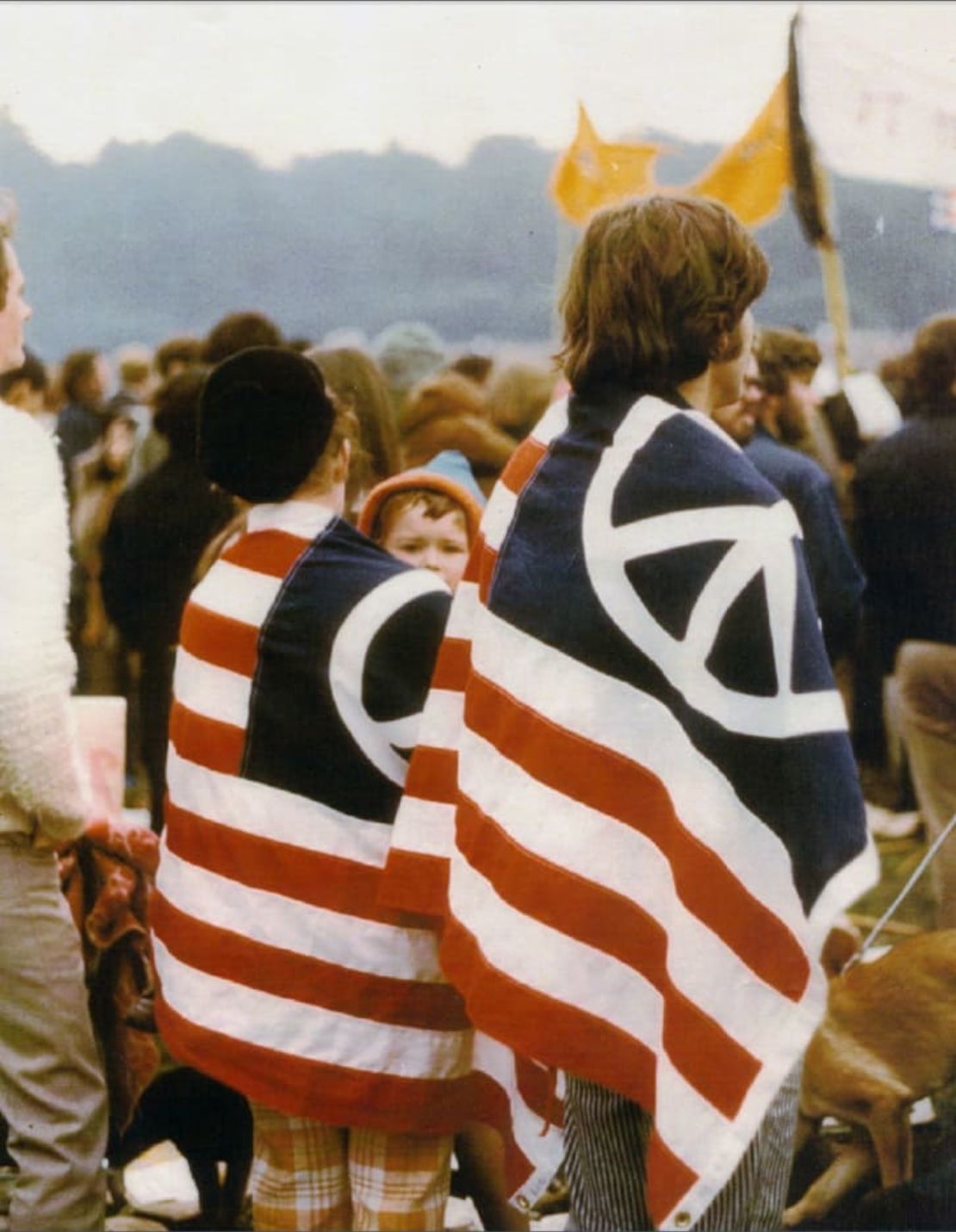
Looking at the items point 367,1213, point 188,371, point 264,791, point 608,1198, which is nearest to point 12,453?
point 188,371

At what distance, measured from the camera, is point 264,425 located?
104 inches

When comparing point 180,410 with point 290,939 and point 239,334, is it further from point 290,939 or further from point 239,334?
point 290,939

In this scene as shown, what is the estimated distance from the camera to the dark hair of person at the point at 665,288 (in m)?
2.31

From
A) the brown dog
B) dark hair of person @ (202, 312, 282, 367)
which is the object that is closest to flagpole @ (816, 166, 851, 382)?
dark hair of person @ (202, 312, 282, 367)

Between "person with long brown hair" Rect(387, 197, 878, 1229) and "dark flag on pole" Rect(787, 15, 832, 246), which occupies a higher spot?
"dark flag on pole" Rect(787, 15, 832, 246)

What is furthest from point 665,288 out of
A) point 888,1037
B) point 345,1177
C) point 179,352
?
point 345,1177

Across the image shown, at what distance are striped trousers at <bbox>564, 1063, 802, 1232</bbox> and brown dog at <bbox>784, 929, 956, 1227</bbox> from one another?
0.48 meters

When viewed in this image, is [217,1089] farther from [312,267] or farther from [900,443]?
[900,443]

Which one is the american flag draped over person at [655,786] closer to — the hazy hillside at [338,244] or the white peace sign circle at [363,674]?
the white peace sign circle at [363,674]

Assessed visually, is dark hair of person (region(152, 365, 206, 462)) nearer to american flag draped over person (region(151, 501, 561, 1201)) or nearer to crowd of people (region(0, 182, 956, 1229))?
crowd of people (region(0, 182, 956, 1229))

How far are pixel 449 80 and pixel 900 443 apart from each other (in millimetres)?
1049

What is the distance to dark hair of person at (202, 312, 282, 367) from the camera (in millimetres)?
2945

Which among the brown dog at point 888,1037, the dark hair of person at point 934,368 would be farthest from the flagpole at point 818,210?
the brown dog at point 888,1037

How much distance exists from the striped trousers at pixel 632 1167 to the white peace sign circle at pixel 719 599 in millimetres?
563
